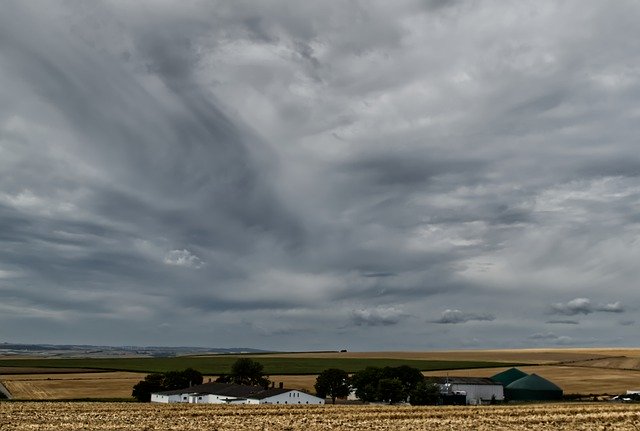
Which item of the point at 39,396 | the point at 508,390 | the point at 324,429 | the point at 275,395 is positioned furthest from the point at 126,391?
the point at 324,429

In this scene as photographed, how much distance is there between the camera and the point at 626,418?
65.3 m

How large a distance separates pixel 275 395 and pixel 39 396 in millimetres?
45345

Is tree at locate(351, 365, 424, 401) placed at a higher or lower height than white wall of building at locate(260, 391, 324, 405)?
higher

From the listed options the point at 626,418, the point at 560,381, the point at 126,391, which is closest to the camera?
the point at 626,418

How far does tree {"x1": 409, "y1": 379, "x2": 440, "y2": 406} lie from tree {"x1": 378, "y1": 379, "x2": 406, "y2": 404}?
95.7 inches

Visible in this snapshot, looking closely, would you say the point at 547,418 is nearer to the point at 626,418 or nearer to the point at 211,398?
the point at 626,418

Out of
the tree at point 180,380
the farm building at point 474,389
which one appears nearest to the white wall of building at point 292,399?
the farm building at point 474,389

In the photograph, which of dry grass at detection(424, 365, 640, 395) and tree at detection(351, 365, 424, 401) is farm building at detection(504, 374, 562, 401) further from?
tree at detection(351, 365, 424, 401)

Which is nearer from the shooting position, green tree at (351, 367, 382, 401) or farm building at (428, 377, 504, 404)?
green tree at (351, 367, 382, 401)

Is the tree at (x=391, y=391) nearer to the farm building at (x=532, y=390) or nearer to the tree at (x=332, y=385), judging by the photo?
the tree at (x=332, y=385)

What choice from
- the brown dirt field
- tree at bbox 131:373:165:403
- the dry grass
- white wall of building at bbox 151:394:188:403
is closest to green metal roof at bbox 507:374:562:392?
the dry grass

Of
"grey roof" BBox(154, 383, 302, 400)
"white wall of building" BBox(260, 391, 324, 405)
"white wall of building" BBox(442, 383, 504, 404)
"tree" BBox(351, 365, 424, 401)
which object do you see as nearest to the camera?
"white wall of building" BBox(260, 391, 324, 405)

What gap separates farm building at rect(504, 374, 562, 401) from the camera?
141500 mm

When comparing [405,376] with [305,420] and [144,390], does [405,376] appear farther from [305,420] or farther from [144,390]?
[305,420]
